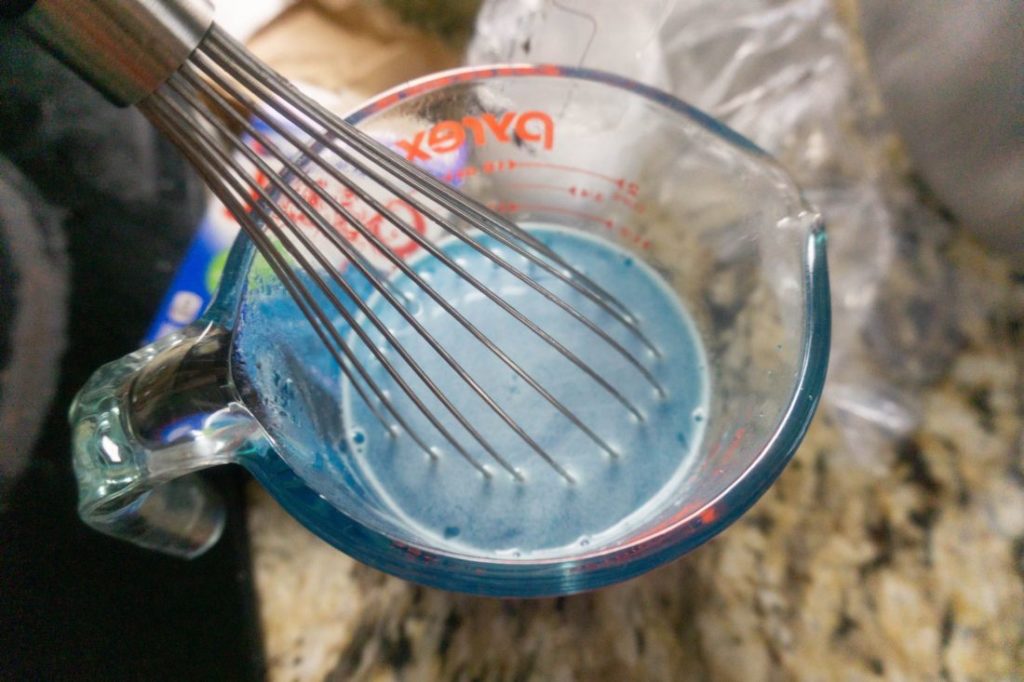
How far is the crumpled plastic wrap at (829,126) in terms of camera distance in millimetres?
452

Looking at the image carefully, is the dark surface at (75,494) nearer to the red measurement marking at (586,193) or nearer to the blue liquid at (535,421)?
the blue liquid at (535,421)

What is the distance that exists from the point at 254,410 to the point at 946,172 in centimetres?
42

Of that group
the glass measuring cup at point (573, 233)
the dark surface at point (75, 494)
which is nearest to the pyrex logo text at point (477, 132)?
the glass measuring cup at point (573, 233)

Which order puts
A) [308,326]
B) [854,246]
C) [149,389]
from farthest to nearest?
[854,246] < [308,326] < [149,389]

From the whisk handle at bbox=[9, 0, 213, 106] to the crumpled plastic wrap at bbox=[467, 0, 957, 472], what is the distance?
0.84 feet

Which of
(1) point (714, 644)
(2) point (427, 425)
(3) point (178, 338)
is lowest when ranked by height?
(1) point (714, 644)

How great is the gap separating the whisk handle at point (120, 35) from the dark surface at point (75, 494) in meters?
0.10

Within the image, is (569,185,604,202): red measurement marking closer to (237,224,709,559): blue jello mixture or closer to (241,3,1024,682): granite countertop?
(237,224,709,559): blue jello mixture

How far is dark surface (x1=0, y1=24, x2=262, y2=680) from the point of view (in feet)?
0.94

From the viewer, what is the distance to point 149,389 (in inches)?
10.7

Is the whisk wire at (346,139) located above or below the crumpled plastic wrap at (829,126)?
above

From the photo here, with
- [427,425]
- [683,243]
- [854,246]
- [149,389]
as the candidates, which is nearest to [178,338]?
[149,389]

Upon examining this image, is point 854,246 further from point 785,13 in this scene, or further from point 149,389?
point 149,389

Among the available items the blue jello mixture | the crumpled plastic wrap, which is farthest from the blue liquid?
the crumpled plastic wrap
